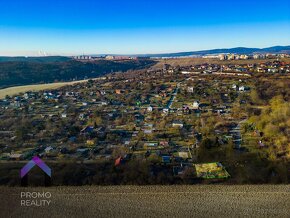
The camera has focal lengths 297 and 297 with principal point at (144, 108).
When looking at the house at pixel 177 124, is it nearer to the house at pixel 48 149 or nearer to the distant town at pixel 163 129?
the distant town at pixel 163 129

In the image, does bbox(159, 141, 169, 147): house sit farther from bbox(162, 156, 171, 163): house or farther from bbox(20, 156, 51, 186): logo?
bbox(20, 156, 51, 186): logo

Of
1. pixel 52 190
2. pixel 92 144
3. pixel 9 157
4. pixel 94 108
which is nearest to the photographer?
pixel 52 190

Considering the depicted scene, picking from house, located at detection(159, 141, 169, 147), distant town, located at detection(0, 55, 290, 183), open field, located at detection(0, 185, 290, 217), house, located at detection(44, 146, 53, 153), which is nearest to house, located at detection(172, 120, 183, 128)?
distant town, located at detection(0, 55, 290, 183)

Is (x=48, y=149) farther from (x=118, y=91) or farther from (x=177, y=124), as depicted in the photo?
(x=118, y=91)

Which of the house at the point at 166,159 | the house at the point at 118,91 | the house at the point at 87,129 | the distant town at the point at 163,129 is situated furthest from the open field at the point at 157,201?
the house at the point at 118,91

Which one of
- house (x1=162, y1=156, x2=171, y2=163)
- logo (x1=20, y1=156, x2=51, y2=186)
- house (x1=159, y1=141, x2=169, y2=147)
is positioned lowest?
house (x1=159, y1=141, x2=169, y2=147)

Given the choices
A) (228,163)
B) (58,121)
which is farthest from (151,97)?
(228,163)

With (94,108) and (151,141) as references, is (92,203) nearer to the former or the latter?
(151,141)
